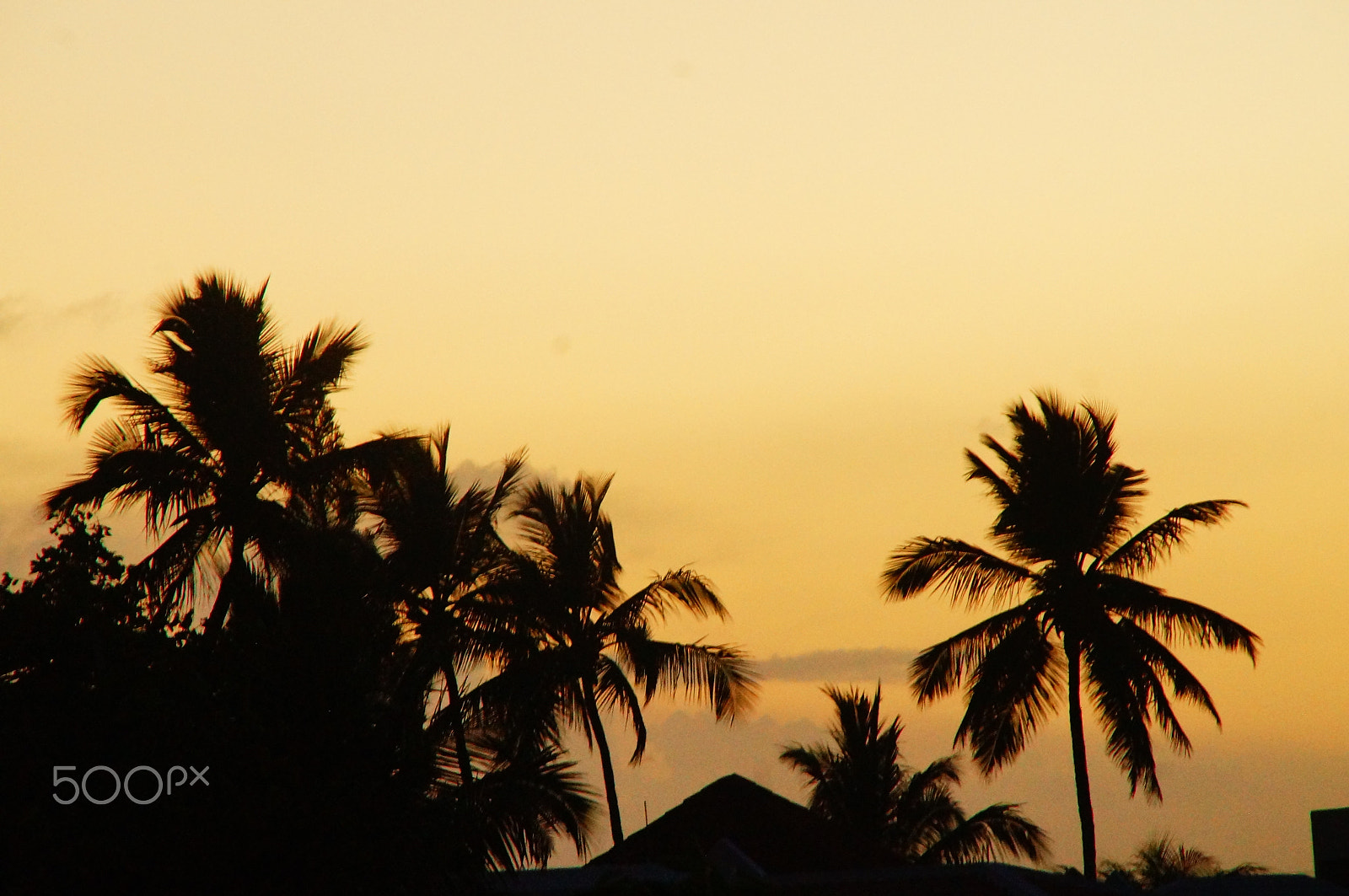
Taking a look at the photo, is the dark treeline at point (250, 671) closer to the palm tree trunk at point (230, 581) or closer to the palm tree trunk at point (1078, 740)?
the palm tree trunk at point (230, 581)

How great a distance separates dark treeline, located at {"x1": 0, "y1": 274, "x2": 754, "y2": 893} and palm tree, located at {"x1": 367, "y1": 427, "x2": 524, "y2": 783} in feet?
0.23

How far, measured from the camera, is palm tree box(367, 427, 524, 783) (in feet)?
82.6

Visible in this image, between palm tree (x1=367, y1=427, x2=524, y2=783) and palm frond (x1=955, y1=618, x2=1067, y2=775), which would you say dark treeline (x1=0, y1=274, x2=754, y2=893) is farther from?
palm frond (x1=955, y1=618, x2=1067, y2=775)

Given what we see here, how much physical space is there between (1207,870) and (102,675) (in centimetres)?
4338

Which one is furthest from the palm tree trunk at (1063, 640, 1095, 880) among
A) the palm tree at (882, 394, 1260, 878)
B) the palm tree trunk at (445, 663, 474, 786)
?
the palm tree trunk at (445, 663, 474, 786)

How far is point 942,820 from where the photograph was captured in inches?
1508

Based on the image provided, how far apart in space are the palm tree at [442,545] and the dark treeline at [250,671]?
0.07m

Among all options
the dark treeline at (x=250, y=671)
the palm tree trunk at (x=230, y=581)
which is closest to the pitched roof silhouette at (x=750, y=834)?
the dark treeline at (x=250, y=671)

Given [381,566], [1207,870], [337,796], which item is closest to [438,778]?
[337,796]

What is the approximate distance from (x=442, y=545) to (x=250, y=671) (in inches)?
374

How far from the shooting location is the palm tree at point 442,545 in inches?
992

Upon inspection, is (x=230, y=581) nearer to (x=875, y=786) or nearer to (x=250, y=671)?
(x=250, y=671)

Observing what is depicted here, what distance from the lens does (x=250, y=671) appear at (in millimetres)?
16188

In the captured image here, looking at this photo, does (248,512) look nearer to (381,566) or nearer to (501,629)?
(381,566)
